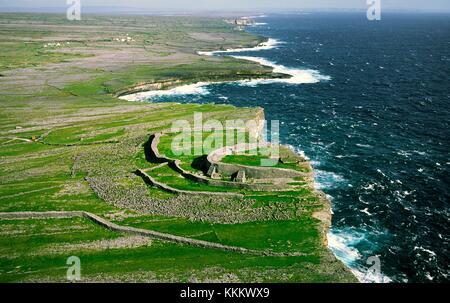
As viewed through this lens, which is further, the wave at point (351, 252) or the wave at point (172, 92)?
the wave at point (172, 92)

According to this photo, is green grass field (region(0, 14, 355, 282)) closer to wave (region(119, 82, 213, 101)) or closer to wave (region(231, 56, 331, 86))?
wave (region(119, 82, 213, 101))

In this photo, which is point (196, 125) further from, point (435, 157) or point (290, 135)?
point (435, 157)

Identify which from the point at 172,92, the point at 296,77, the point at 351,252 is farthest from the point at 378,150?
the point at 296,77

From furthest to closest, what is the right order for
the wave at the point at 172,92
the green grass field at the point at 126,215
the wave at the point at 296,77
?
the wave at the point at 296,77, the wave at the point at 172,92, the green grass field at the point at 126,215

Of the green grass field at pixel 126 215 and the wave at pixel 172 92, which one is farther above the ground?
the wave at pixel 172 92

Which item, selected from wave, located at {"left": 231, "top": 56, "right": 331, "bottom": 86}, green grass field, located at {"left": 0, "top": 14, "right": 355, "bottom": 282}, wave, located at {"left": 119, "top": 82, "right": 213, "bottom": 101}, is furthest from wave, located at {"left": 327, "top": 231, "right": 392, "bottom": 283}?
wave, located at {"left": 231, "top": 56, "right": 331, "bottom": 86}

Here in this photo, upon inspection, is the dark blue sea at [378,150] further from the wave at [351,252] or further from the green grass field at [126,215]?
the green grass field at [126,215]

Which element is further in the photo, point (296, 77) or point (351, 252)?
point (296, 77)

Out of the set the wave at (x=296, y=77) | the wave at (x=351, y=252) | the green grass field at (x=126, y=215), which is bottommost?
the wave at (x=351, y=252)

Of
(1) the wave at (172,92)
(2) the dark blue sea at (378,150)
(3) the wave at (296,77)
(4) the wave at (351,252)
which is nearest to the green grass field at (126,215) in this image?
(4) the wave at (351,252)

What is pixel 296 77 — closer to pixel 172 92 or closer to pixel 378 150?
pixel 172 92
